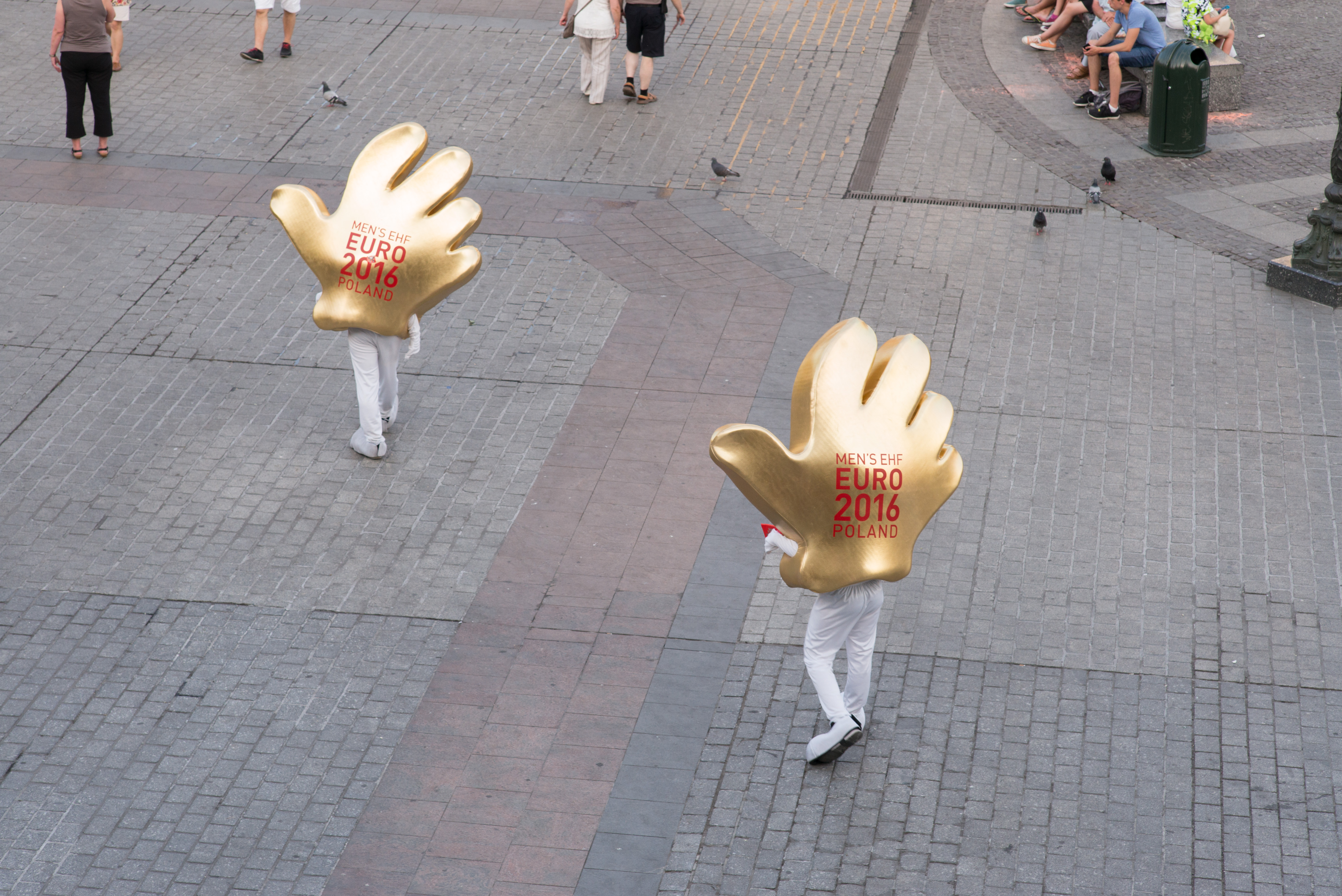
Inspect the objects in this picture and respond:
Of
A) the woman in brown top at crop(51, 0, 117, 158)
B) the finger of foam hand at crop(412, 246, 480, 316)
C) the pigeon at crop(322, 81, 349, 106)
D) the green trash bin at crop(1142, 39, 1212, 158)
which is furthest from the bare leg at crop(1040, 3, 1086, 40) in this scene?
the woman in brown top at crop(51, 0, 117, 158)

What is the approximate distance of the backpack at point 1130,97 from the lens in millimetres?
15312

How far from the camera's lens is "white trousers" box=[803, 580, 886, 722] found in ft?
22.9

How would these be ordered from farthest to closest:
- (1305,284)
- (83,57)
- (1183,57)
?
(1183,57) < (83,57) < (1305,284)

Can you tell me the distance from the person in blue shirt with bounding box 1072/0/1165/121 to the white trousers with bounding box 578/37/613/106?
5.16 metres

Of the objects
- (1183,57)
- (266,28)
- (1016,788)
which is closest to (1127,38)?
(1183,57)

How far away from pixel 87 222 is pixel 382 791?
7843 mm

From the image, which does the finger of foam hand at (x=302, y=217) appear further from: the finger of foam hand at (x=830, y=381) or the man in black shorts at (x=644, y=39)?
the man in black shorts at (x=644, y=39)

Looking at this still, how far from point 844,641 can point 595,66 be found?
9535 millimetres

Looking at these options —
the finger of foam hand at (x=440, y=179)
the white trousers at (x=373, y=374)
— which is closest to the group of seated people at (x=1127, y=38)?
the finger of foam hand at (x=440, y=179)

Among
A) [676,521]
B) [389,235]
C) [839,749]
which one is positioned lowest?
[676,521]

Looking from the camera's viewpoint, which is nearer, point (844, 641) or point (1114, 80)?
point (844, 641)

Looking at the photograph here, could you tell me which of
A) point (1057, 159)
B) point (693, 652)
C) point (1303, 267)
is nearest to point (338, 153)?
point (1057, 159)

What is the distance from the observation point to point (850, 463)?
6.56 m

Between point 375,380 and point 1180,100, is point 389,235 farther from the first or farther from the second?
point 1180,100
